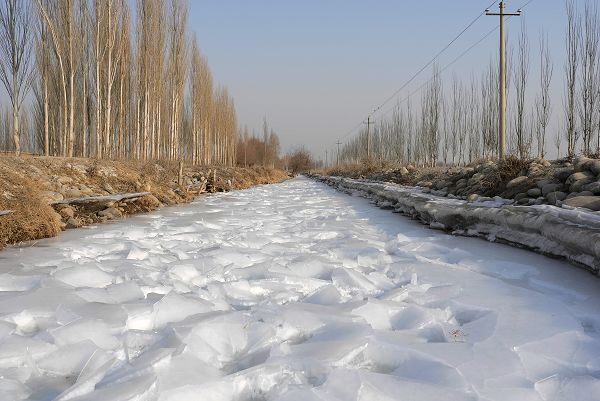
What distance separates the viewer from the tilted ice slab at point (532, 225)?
250cm

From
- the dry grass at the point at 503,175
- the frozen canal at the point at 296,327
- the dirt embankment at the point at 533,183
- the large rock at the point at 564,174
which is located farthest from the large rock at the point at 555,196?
the frozen canal at the point at 296,327

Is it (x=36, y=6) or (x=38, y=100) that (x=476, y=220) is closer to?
(x=36, y=6)

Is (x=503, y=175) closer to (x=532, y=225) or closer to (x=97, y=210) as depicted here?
(x=532, y=225)

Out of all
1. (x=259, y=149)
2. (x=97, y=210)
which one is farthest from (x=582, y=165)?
(x=259, y=149)

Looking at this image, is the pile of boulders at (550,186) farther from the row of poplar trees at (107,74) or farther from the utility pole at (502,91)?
the row of poplar trees at (107,74)

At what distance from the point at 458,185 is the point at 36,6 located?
12891mm

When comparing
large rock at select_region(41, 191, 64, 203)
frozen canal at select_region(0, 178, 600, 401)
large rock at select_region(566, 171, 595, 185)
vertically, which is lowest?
frozen canal at select_region(0, 178, 600, 401)

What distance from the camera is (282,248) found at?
3367 millimetres

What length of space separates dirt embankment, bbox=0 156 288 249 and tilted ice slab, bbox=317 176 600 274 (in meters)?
4.32

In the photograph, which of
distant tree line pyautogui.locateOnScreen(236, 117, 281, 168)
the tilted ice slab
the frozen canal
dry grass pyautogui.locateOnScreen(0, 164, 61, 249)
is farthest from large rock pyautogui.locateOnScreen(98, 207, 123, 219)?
distant tree line pyautogui.locateOnScreen(236, 117, 281, 168)

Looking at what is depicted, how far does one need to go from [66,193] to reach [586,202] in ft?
21.9

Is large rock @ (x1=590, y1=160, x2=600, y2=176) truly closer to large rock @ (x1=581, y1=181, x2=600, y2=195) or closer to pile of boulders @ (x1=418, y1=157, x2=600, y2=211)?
pile of boulders @ (x1=418, y1=157, x2=600, y2=211)

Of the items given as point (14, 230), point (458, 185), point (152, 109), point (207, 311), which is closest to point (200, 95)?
point (152, 109)

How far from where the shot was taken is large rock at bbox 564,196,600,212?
11.5ft
